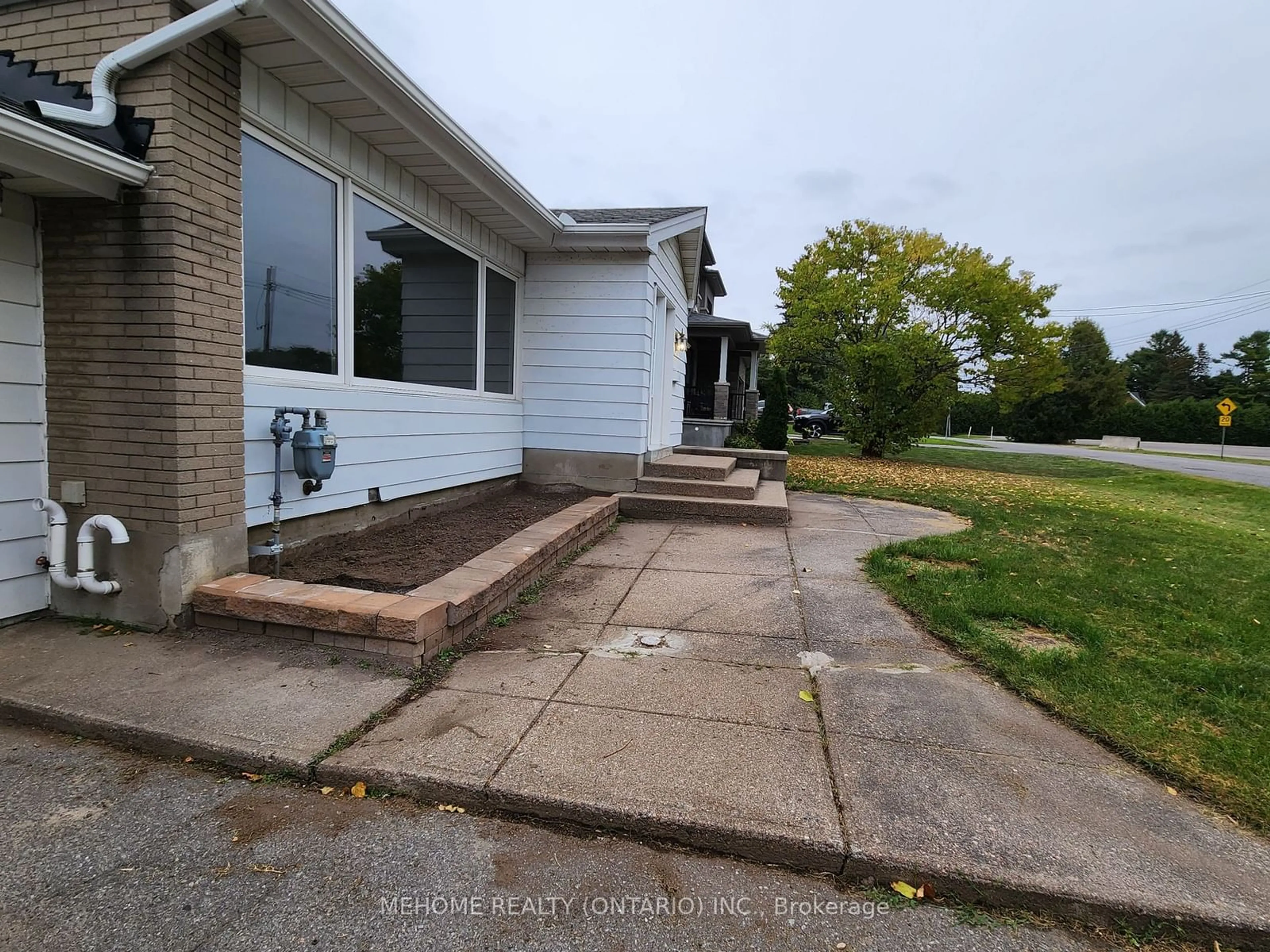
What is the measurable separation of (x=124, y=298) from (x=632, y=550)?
3884mm

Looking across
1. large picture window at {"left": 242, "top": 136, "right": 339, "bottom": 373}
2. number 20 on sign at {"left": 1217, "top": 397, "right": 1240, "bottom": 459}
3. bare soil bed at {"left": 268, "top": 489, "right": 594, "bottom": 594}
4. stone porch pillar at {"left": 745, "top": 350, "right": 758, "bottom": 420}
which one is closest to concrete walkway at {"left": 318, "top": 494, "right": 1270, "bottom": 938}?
bare soil bed at {"left": 268, "top": 489, "right": 594, "bottom": 594}

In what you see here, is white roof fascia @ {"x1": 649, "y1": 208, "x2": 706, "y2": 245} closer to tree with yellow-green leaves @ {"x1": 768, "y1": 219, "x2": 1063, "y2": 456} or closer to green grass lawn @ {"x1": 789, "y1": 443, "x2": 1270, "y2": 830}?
green grass lawn @ {"x1": 789, "y1": 443, "x2": 1270, "y2": 830}

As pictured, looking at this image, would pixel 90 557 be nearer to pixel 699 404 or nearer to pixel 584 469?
pixel 584 469

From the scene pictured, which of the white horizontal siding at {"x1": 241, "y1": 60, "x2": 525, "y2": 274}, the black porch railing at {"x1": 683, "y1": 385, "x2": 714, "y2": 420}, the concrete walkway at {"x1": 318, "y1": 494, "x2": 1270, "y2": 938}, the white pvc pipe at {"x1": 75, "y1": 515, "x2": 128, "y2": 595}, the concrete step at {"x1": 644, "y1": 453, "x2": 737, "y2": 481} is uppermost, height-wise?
the white horizontal siding at {"x1": 241, "y1": 60, "x2": 525, "y2": 274}

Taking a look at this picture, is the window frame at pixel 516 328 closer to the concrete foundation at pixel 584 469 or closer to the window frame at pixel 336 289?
the concrete foundation at pixel 584 469

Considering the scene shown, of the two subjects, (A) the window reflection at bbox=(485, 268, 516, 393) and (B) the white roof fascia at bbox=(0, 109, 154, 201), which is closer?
(B) the white roof fascia at bbox=(0, 109, 154, 201)

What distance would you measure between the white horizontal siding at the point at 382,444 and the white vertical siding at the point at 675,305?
2.72 metres

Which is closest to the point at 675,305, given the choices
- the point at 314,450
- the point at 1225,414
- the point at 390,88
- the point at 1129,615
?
the point at 390,88

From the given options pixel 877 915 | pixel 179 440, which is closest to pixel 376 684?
pixel 179 440

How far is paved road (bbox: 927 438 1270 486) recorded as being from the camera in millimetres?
16438

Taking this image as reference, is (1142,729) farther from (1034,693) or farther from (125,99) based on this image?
(125,99)

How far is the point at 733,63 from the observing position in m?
10.2

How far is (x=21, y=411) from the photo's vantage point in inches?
124

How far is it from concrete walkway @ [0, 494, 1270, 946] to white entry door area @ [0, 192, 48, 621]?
0.27m
